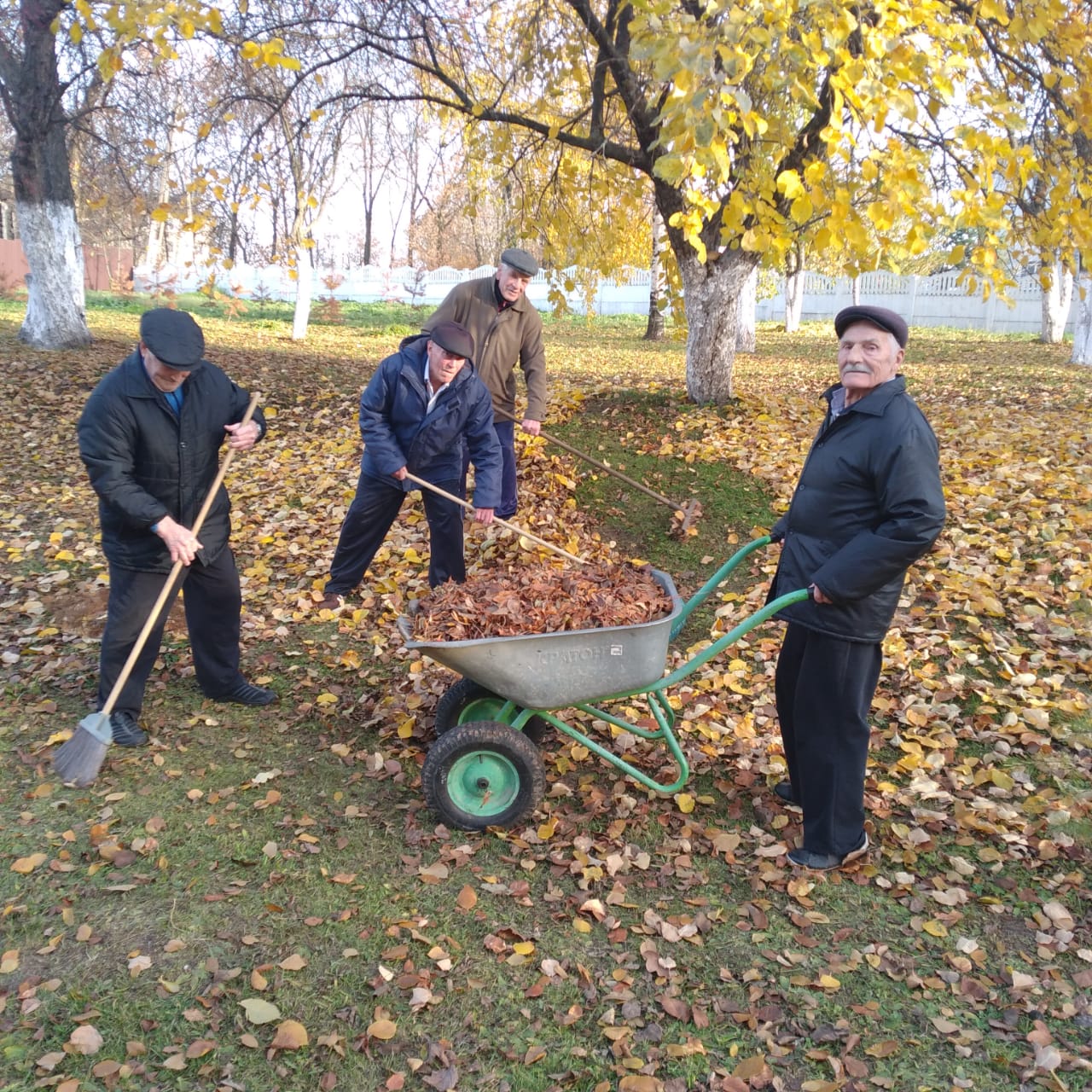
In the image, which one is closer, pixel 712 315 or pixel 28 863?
pixel 28 863

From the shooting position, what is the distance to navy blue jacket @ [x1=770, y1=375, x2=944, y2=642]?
10.2 feet

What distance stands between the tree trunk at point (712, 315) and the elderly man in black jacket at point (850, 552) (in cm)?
517

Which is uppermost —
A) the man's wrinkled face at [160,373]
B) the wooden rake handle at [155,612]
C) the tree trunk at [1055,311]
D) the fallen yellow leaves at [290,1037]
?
the tree trunk at [1055,311]

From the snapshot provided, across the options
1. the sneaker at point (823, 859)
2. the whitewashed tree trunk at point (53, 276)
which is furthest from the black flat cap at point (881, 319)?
the whitewashed tree trunk at point (53, 276)

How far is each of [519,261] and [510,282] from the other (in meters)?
0.15

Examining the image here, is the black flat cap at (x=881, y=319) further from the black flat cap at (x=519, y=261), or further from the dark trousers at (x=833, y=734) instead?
the black flat cap at (x=519, y=261)

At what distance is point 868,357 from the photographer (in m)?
3.22

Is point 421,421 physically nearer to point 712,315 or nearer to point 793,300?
point 712,315

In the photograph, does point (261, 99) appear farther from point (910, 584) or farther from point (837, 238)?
point (910, 584)

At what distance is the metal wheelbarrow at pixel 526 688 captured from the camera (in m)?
3.36

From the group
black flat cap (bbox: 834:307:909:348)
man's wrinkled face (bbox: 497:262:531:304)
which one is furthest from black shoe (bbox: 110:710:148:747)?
black flat cap (bbox: 834:307:909:348)


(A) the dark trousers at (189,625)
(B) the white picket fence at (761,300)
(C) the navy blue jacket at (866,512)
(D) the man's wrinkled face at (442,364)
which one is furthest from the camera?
(B) the white picket fence at (761,300)

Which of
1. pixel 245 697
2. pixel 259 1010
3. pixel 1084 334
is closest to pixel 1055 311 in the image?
pixel 1084 334

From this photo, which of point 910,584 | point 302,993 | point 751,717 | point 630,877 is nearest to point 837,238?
point 910,584
